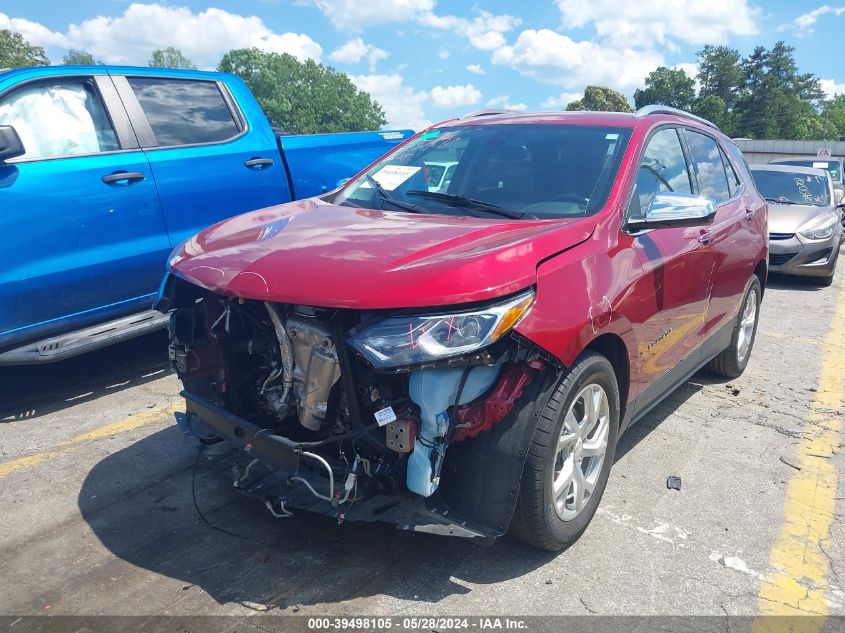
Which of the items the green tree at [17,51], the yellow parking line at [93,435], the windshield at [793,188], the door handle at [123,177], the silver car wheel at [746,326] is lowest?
the yellow parking line at [93,435]

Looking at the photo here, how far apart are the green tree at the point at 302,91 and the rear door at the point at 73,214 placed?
83.7 metres

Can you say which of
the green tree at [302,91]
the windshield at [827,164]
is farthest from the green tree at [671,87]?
the windshield at [827,164]

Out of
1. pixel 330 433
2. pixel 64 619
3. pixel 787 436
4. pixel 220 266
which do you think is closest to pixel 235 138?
pixel 220 266

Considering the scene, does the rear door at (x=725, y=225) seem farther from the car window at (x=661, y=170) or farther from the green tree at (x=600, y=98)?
the green tree at (x=600, y=98)

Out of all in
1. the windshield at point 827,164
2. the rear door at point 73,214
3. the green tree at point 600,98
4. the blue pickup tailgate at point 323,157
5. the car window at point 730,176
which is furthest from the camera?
the green tree at point 600,98

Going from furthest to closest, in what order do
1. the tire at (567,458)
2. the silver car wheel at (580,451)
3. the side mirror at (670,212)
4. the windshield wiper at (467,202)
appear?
the windshield wiper at (467,202), the side mirror at (670,212), the silver car wheel at (580,451), the tire at (567,458)

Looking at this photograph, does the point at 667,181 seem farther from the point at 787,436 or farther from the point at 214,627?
the point at 214,627

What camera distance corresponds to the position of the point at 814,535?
125 inches

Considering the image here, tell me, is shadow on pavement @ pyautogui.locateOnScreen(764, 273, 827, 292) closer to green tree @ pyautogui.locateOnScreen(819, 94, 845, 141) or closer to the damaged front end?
the damaged front end

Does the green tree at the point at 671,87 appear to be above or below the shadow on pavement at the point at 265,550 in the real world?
above

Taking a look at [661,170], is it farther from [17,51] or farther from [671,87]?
[671,87]

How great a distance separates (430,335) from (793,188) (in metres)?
10.2

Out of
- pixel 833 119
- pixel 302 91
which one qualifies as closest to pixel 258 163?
pixel 302 91

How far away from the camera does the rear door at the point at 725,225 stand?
420cm
